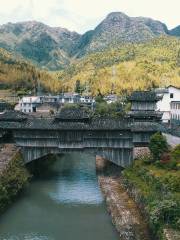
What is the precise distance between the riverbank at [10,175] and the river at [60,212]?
117 centimetres

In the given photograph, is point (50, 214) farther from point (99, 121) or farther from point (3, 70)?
point (3, 70)

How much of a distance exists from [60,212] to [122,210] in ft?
20.3

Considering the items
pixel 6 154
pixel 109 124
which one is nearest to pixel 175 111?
pixel 109 124

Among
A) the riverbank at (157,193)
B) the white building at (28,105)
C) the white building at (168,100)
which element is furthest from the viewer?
the white building at (28,105)

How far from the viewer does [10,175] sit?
114ft

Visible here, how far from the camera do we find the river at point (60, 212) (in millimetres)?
29328

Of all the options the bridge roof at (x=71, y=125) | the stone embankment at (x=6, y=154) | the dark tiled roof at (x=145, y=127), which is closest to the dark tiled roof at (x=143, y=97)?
the dark tiled roof at (x=145, y=127)

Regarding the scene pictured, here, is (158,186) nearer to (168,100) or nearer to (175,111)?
(175,111)

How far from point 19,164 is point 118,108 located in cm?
4799

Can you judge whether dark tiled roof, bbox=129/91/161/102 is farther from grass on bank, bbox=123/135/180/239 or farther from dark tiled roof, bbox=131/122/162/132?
grass on bank, bbox=123/135/180/239

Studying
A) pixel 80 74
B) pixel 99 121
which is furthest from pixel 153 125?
pixel 80 74

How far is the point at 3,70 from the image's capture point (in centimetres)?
14038

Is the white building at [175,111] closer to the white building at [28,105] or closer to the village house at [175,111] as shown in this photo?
the village house at [175,111]

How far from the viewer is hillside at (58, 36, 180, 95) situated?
419 feet
